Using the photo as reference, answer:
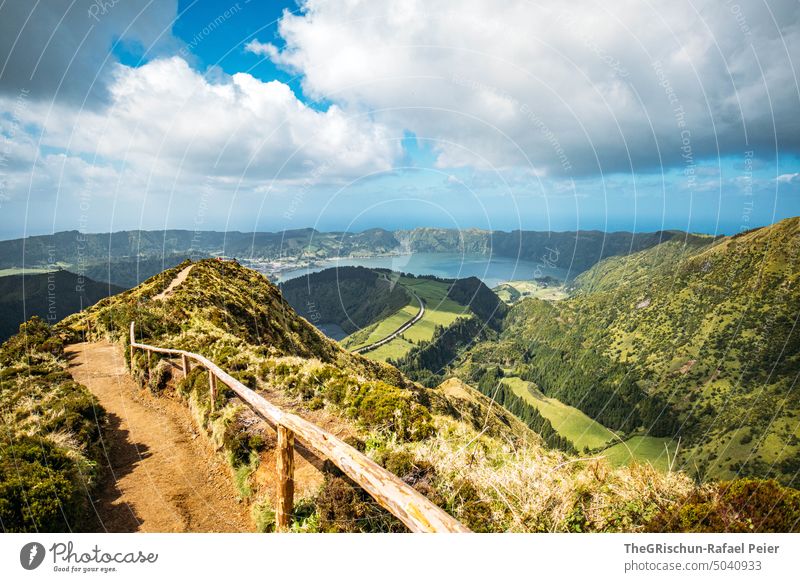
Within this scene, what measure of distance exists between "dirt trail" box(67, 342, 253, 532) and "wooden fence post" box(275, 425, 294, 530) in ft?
6.17

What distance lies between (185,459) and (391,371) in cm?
6199

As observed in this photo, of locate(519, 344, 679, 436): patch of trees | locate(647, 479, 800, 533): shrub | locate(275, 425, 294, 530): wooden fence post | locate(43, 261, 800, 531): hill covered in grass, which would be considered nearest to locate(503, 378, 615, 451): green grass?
locate(519, 344, 679, 436): patch of trees

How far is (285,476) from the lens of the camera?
598 cm

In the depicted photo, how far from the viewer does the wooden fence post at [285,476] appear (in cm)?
593

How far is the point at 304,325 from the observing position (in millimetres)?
54250

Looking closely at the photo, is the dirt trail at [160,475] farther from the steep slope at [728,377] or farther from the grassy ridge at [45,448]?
the steep slope at [728,377]

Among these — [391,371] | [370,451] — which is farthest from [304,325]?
[370,451]

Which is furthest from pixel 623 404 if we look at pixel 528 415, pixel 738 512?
pixel 738 512

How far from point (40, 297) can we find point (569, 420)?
246117mm

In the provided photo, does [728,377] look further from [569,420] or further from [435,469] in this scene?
[435,469]

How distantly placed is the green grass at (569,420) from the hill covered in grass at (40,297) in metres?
194

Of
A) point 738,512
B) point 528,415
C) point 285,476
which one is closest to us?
point 738,512

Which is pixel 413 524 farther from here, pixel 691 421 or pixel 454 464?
pixel 691 421

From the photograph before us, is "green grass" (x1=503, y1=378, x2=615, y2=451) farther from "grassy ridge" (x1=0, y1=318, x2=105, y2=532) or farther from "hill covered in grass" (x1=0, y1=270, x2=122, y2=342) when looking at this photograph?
"hill covered in grass" (x1=0, y1=270, x2=122, y2=342)
